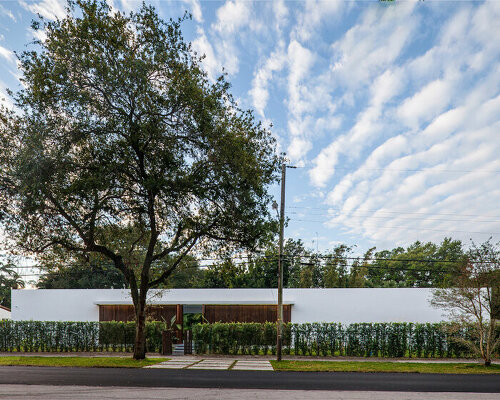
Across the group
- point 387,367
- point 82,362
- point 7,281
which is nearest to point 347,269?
point 387,367

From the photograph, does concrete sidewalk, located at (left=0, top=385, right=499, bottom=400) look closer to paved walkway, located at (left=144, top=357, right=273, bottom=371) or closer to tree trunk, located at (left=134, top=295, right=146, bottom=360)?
paved walkway, located at (left=144, top=357, right=273, bottom=371)

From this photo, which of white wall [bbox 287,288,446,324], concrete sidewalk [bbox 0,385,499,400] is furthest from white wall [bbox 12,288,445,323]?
concrete sidewalk [bbox 0,385,499,400]

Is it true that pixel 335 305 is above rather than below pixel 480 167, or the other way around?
below

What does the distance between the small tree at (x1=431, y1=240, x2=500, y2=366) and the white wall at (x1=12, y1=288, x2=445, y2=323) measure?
19.4 ft

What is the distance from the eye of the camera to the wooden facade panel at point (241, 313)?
76.8 ft

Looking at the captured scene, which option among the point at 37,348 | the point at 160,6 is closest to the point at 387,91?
the point at 160,6

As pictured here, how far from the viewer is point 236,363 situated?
48.0ft

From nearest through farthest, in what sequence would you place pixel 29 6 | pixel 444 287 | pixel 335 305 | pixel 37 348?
1. pixel 29 6
2. pixel 444 287
3. pixel 37 348
4. pixel 335 305

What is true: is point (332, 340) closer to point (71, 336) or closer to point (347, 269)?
point (71, 336)

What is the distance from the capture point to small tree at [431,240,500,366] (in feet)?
48.7

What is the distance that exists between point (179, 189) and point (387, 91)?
9.77m

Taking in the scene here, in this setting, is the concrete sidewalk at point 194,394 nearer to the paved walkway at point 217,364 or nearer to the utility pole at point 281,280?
the paved walkway at point 217,364

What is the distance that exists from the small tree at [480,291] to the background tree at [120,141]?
7883 mm

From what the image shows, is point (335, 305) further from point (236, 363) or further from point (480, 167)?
point (480, 167)
